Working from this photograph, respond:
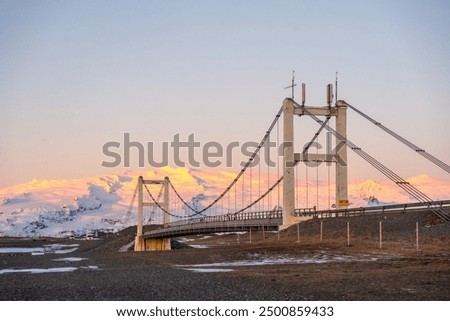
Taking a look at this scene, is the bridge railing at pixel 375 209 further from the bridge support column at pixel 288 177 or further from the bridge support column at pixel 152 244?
the bridge support column at pixel 152 244

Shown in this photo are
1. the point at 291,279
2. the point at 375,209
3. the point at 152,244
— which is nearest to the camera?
the point at 291,279

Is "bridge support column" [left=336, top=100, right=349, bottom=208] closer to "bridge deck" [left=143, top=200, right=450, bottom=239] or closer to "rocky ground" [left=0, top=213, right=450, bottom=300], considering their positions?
"bridge deck" [left=143, top=200, right=450, bottom=239]

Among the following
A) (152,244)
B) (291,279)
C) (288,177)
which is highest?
(288,177)

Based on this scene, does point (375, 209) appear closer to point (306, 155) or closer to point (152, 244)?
point (306, 155)

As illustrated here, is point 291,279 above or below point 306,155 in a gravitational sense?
below

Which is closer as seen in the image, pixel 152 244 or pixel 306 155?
pixel 306 155

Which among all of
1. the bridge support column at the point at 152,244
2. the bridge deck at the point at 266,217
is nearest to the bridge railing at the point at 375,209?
the bridge deck at the point at 266,217

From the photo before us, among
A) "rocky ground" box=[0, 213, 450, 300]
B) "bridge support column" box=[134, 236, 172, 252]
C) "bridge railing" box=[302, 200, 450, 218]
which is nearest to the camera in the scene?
"rocky ground" box=[0, 213, 450, 300]

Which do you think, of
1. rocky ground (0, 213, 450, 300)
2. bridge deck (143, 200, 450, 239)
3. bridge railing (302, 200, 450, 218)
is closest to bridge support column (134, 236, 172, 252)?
bridge deck (143, 200, 450, 239)

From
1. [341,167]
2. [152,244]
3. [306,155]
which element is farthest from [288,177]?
[152,244]

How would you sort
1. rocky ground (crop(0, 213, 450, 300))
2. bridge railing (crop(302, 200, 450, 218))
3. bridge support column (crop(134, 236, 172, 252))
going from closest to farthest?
rocky ground (crop(0, 213, 450, 300)) < bridge railing (crop(302, 200, 450, 218)) < bridge support column (crop(134, 236, 172, 252))

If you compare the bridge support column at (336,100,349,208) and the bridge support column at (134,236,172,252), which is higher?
the bridge support column at (336,100,349,208)

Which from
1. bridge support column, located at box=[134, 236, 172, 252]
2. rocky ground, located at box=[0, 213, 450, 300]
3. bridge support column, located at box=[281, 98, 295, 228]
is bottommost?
bridge support column, located at box=[134, 236, 172, 252]

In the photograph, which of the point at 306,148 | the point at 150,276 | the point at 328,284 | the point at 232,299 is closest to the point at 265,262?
the point at 150,276
